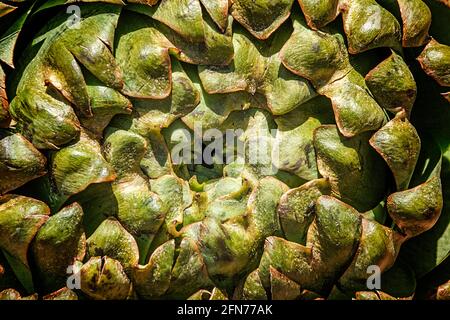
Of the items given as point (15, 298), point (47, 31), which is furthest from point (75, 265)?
point (47, 31)

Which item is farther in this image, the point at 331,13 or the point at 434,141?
the point at 434,141

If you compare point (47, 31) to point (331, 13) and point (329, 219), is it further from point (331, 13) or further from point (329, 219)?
point (329, 219)

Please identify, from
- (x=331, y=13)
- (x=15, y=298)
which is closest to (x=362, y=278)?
(x=331, y=13)
